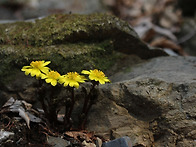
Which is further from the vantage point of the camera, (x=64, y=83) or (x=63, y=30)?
(x=63, y=30)

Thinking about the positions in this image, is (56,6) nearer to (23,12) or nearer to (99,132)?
(23,12)

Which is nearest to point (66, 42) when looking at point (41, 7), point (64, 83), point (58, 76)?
point (58, 76)

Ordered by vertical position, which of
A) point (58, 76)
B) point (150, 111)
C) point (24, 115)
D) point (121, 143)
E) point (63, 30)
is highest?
point (63, 30)

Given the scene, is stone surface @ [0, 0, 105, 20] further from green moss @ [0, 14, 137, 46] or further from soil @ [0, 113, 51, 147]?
soil @ [0, 113, 51, 147]

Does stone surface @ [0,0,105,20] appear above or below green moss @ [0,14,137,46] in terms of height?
above

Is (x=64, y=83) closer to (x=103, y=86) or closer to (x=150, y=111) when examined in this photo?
(x=103, y=86)

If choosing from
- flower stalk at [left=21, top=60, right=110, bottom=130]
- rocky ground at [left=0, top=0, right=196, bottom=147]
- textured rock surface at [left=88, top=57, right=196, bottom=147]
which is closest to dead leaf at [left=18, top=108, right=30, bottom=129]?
rocky ground at [left=0, top=0, right=196, bottom=147]
